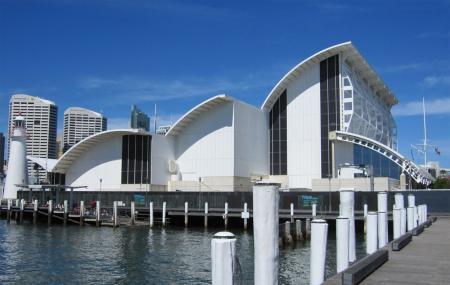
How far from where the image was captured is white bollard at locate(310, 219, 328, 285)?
10.2 m

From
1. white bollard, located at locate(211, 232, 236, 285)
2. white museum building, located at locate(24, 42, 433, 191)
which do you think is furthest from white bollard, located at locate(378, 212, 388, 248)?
white museum building, located at locate(24, 42, 433, 191)

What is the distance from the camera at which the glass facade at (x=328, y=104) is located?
2520 inches

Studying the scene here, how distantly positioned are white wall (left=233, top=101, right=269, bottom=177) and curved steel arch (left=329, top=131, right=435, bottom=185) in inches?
351

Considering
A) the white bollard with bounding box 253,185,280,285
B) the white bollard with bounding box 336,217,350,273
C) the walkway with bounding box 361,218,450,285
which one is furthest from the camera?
the white bollard with bounding box 336,217,350,273

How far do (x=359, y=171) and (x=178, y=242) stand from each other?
108 feet

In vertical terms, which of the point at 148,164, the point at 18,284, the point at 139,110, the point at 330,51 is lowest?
the point at 18,284

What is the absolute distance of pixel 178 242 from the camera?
33719mm

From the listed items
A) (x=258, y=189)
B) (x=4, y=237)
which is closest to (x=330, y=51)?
(x=4, y=237)

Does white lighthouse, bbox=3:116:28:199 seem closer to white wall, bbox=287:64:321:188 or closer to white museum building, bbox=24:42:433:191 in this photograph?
white museum building, bbox=24:42:433:191

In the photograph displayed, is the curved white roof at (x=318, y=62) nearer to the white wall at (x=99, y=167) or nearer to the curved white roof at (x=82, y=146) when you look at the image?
the curved white roof at (x=82, y=146)

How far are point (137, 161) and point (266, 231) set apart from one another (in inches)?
2254

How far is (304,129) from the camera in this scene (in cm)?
6588

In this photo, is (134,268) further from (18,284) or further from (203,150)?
(203,150)

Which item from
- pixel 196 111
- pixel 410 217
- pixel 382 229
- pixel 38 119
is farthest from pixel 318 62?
pixel 38 119
